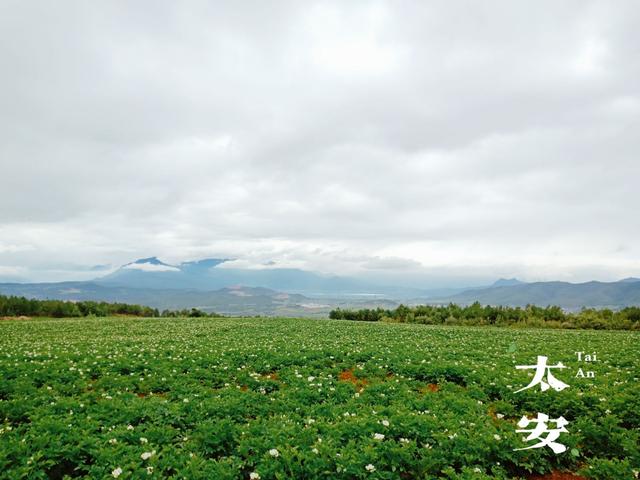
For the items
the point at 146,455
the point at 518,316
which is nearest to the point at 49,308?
the point at 146,455

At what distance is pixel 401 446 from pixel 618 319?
53656mm

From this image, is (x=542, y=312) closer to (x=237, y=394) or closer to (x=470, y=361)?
(x=470, y=361)

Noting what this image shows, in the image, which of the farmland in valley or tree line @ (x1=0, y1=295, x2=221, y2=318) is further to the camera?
tree line @ (x1=0, y1=295, x2=221, y2=318)

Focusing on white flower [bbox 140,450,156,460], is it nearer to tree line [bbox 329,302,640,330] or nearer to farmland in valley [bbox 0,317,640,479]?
farmland in valley [bbox 0,317,640,479]

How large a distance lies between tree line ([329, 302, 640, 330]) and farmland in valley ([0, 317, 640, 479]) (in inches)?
1507

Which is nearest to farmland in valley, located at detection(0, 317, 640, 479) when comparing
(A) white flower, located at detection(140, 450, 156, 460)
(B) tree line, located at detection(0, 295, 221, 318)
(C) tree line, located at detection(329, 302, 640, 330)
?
(A) white flower, located at detection(140, 450, 156, 460)

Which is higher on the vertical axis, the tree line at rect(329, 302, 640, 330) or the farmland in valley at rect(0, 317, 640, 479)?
the farmland in valley at rect(0, 317, 640, 479)

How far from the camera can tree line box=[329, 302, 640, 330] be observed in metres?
46.1

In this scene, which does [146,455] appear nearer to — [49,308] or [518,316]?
[518,316]

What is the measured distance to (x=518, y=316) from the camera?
5203 centimetres

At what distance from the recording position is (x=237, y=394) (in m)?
10.8

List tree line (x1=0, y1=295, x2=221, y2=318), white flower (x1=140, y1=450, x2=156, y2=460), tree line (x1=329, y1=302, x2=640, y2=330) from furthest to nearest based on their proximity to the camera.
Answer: tree line (x1=0, y1=295, x2=221, y2=318)
tree line (x1=329, y1=302, x2=640, y2=330)
white flower (x1=140, y1=450, x2=156, y2=460)

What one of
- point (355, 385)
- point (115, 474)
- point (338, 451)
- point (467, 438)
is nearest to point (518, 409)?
point (467, 438)

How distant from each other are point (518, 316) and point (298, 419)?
52.8m
